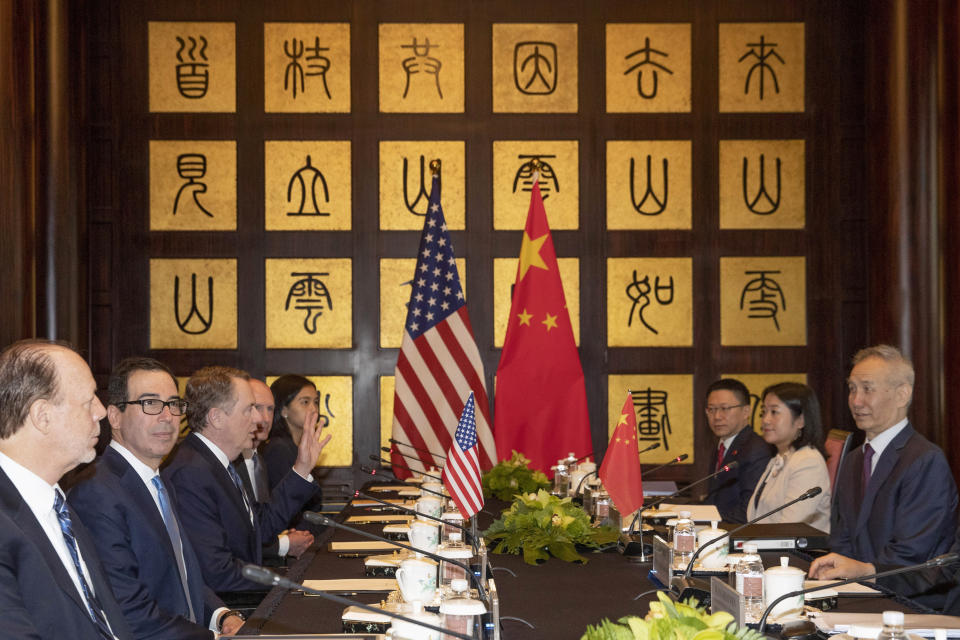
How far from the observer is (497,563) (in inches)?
121

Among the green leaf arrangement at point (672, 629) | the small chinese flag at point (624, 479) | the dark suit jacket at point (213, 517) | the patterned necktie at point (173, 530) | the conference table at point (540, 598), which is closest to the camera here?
the green leaf arrangement at point (672, 629)

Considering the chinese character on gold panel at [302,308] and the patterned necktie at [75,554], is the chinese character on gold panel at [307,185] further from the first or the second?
the patterned necktie at [75,554]

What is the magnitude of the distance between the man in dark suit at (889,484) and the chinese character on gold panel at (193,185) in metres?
4.15

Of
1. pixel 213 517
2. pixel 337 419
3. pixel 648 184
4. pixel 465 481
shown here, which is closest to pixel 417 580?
pixel 465 481

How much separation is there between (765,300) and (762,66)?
1486mm

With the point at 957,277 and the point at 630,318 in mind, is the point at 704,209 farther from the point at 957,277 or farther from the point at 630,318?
the point at 957,277

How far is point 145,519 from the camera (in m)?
2.79

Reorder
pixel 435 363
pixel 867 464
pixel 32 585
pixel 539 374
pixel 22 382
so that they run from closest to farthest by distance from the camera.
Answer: pixel 32 585 → pixel 22 382 → pixel 867 464 → pixel 435 363 → pixel 539 374

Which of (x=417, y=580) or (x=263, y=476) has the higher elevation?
(x=417, y=580)

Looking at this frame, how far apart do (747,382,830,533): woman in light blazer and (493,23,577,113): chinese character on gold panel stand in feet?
8.97

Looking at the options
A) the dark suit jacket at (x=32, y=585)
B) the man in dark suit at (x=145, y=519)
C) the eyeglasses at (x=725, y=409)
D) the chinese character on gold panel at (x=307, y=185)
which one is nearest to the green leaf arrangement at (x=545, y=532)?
the man in dark suit at (x=145, y=519)

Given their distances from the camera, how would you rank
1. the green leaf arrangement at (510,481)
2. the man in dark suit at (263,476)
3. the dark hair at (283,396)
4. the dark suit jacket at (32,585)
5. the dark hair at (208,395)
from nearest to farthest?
the dark suit jacket at (32,585), the dark hair at (208,395), the man in dark suit at (263,476), the green leaf arrangement at (510,481), the dark hair at (283,396)

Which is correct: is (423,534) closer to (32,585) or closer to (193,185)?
(32,585)

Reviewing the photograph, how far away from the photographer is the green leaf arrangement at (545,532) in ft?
10.2
